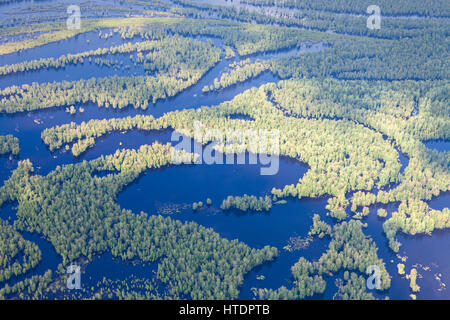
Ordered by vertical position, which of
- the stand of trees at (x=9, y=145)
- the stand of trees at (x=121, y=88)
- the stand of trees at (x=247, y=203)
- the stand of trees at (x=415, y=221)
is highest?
the stand of trees at (x=121, y=88)

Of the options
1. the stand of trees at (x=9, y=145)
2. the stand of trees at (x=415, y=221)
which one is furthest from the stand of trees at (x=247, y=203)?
the stand of trees at (x=9, y=145)

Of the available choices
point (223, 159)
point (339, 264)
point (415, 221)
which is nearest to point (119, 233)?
point (223, 159)

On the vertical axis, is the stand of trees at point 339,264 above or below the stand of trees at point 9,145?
below

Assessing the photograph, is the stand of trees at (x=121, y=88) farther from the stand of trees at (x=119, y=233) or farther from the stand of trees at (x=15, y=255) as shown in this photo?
the stand of trees at (x=15, y=255)

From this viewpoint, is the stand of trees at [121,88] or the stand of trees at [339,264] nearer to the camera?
the stand of trees at [339,264]

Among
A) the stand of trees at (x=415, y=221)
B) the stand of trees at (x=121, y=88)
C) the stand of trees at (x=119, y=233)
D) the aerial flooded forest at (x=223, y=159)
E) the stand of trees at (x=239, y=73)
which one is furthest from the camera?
the stand of trees at (x=239, y=73)

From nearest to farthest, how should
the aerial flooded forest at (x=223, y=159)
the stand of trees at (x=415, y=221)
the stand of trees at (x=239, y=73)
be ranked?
the aerial flooded forest at (x=223, y=159) < the stand of trees at (x=415, y=221) < the stand of trees at (x=239, y=73)

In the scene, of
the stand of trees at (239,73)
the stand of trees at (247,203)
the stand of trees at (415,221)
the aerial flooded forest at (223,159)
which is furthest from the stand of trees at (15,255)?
the stand of trees at (239,73)

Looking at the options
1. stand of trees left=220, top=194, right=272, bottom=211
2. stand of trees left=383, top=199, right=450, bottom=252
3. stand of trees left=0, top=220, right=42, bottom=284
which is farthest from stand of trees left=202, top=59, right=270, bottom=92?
stand of trees left=0, top=220, right=42, bottom=284

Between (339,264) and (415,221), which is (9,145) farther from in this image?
(415,221)
